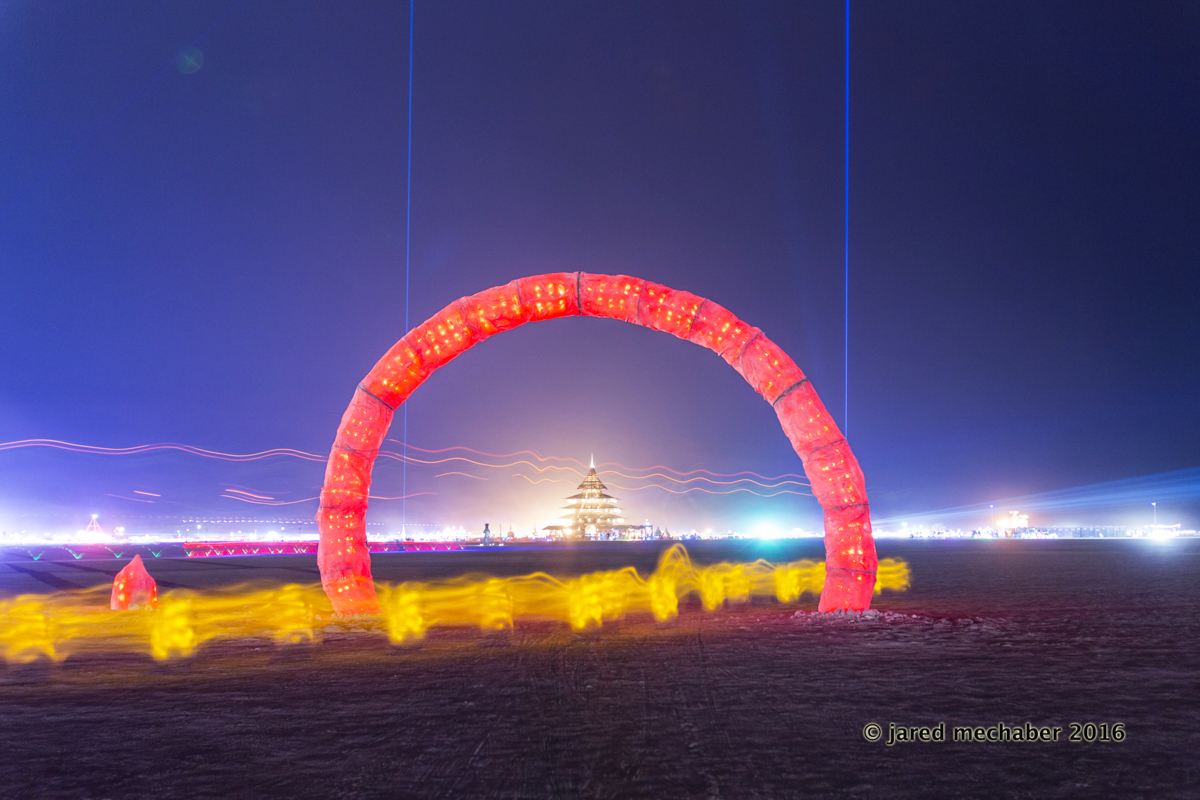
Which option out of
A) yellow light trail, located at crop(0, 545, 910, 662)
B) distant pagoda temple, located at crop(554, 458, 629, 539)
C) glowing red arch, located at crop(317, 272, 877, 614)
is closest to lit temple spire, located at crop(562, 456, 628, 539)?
distant pagoda temple, located at crop(554, 458, 629, 539)

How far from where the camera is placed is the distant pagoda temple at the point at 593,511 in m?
118

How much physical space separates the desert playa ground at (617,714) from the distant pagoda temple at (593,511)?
106 meters

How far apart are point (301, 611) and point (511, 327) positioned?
6.40m

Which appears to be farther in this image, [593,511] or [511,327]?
[593,511]

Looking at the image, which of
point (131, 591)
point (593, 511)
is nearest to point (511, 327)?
point (131, 591)

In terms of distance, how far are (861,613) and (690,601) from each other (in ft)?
18.4

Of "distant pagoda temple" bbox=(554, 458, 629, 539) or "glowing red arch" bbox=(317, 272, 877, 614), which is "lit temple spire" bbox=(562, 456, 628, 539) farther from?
"glowing red arch" bbox=(317, 272, 877, 614)

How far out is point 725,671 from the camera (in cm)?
835

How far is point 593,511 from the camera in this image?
389 feet

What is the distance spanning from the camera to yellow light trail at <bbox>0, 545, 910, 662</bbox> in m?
11.3

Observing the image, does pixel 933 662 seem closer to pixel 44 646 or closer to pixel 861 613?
pixel 861 613

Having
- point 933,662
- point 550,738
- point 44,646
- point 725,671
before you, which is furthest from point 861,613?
point 44,646

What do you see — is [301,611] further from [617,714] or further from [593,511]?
[593,511]

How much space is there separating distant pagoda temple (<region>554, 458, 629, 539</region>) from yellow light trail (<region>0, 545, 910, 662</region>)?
96.0 metres
